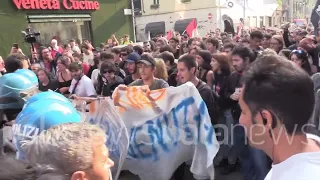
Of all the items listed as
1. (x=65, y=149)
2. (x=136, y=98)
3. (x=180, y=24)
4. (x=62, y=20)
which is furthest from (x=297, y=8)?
(x=65, y=149)

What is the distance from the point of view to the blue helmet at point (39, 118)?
182cm

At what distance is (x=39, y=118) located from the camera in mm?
1862

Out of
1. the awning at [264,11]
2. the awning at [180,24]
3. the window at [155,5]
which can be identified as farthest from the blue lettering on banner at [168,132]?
the window at [155,5]

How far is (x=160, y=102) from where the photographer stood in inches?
123

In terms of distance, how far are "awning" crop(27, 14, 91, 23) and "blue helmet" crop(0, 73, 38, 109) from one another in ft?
42.9

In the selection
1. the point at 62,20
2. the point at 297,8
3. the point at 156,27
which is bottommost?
the point at 156,27

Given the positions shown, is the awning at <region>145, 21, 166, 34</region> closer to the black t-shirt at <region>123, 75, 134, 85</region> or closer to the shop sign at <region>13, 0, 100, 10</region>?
the shop sign at <region>13, 0, 100, 10</region>

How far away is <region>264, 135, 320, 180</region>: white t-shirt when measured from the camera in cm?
112

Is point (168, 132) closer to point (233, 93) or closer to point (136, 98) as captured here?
point (136, 98)

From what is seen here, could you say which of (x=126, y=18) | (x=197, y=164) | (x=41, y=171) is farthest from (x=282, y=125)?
(x=126, y=18)

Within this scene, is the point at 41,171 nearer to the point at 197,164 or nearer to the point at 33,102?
the point at 33,102

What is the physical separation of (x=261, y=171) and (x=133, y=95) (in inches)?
58.3

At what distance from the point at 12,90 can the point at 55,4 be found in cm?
1381

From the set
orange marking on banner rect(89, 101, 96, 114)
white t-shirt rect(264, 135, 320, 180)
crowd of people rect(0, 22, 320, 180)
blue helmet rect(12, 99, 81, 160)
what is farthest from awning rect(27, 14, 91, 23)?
white t-shirt rect(264, 135, 320, 180)
